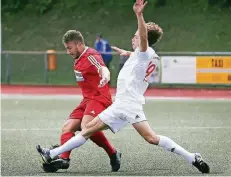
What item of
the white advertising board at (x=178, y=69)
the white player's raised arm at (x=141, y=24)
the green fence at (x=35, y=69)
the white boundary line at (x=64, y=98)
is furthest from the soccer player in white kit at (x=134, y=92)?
the green fence at (x=35, y=69)

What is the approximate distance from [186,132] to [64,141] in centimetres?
473

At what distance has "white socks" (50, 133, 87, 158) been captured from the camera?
31.1 feet

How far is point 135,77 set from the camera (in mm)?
9242

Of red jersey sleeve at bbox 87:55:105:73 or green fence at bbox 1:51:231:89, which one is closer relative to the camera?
red jersey sleeve at bbox 87:55:105:73

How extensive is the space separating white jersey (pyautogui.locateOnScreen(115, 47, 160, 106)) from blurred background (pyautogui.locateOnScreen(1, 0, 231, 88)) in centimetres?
1850

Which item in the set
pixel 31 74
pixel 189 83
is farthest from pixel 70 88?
pixel 189 83

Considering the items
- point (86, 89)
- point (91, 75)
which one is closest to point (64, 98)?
point (86, 89)

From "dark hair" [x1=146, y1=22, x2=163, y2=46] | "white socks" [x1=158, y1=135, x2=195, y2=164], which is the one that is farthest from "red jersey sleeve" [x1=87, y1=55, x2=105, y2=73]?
"white socks" [x1=158, y1=135, x2=195, y2=164]

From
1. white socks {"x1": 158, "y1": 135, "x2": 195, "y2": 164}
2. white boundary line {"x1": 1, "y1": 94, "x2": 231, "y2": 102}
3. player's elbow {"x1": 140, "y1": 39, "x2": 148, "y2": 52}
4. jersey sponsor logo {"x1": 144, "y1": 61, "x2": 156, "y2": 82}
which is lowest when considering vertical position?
white boundary line {"x1": 1, "y1": 94, "x2": 231, "y2": 102}

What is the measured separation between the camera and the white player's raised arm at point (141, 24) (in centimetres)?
883

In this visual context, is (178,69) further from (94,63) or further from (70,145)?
(70,145)

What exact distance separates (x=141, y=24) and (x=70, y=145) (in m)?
1.63

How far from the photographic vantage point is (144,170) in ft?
32.3

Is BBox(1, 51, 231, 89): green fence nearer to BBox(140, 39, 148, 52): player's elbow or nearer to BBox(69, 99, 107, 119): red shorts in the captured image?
BBox(69, 99, 107, 119): red shorts
